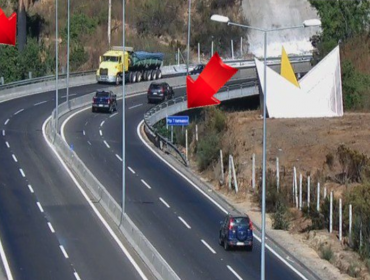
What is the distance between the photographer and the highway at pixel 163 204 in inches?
1453

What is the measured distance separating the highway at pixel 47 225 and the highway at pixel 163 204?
1780 mm

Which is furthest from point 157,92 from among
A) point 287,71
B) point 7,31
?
point 7,31

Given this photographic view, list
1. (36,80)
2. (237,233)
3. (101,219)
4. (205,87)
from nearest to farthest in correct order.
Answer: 1. (237,233)
2. (101,219)
3. (205,87)
4. (36,80)

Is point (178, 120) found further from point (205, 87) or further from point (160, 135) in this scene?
point (205, 87)

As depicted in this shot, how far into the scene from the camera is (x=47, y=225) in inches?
1655

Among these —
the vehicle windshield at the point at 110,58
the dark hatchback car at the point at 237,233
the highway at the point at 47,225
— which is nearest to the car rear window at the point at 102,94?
the highway at the point at 47,225

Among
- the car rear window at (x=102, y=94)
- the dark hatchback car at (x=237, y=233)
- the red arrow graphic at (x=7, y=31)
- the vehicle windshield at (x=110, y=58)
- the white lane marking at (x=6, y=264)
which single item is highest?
the red arrow graphic at (x=7, y=31)

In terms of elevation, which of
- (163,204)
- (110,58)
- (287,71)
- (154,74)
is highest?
(110,58)

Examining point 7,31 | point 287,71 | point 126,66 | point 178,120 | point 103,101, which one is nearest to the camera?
point 178,120

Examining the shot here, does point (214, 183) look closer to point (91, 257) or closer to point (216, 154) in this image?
point (216, 154)

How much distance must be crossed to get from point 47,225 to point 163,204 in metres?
6.76

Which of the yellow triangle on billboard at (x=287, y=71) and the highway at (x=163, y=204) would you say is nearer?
the highway at (x=163, y=204)

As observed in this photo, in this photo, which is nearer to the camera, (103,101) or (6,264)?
(6,264)

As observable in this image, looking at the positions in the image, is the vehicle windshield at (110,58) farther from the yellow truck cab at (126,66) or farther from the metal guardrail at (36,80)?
the metal guardrail at (36,80)
